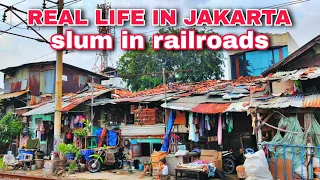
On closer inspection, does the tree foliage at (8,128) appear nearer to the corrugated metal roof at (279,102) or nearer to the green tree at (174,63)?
the green tree at (174,63)

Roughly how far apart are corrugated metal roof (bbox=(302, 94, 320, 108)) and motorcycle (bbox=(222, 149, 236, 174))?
13.2 feet

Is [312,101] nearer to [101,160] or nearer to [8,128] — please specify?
[101,160]

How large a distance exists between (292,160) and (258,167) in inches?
46.9

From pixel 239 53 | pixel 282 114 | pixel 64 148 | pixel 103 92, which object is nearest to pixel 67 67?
pixel 103 92

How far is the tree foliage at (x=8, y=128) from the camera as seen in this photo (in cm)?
2172

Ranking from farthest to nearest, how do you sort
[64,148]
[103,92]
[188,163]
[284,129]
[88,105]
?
[103,92] → [88,105] → [64,148] → [188,163] → [284,129]

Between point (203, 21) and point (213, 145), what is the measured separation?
5612mm

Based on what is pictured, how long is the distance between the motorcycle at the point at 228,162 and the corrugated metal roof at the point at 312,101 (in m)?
4.04

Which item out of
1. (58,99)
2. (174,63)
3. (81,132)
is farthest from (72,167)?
(174,63)

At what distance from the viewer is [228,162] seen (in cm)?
1284

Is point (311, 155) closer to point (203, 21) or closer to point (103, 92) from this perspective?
point (203, 21)

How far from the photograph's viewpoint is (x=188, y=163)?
12219 millimetres

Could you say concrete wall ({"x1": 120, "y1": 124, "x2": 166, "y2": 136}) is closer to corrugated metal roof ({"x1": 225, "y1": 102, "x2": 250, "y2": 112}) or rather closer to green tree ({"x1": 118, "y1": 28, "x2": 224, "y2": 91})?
corrugated metal roof ({"x1": 225, "y1": 102, "x2": 250, "y2": 112})

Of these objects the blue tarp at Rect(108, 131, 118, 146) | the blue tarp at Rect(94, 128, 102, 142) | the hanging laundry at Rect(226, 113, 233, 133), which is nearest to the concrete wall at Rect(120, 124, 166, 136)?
the blue tarp at Rect(108, 131, 118, 146)
